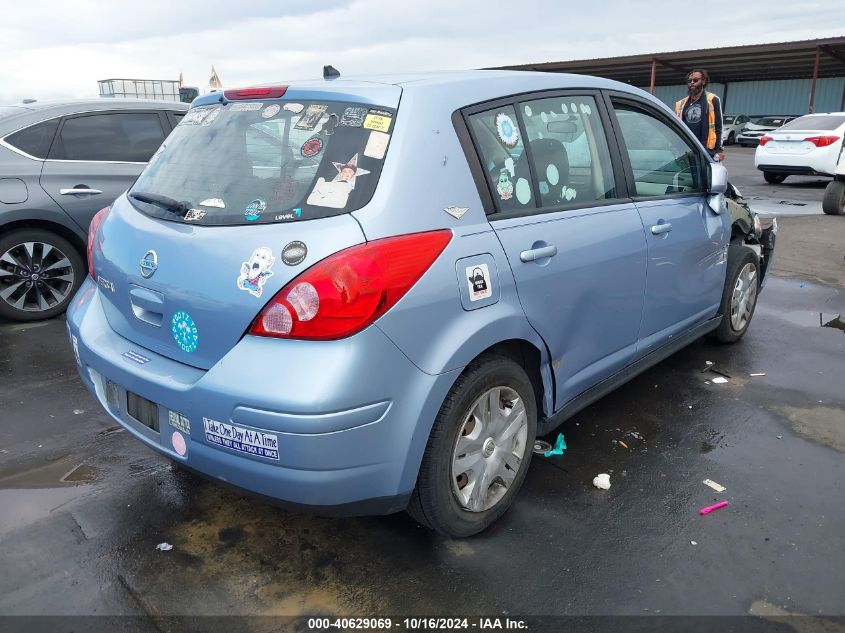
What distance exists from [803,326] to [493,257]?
402cm

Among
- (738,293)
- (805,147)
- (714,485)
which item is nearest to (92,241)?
(714,485)

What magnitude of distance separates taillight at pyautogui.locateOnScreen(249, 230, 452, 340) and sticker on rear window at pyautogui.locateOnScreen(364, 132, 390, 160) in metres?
0.34

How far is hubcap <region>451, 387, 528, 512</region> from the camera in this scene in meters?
2.55

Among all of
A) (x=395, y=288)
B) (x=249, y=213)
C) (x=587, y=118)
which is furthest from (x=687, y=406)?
(x=249, y=213)

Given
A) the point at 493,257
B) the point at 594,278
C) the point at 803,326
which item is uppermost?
the point at 493,257

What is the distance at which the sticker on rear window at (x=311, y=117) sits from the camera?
97.3 inches

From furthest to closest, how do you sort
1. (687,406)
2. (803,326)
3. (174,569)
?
(803,326)
(687,406)
(174,569)

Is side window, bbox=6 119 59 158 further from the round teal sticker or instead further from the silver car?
the round teal sticker

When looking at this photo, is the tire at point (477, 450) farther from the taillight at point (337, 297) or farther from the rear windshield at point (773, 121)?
the rear windshield at point (773, 121)

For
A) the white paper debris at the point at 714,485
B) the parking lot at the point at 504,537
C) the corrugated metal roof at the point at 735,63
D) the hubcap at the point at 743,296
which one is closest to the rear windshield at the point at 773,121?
the corrugated metal roof at the point at 735,63

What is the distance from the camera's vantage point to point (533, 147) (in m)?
2.84

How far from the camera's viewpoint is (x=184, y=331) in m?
2.34

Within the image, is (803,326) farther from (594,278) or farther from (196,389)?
(196,389)

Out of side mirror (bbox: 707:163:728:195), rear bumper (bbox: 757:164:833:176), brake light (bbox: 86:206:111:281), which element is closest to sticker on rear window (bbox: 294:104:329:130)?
brake light (bbox: 86:206:111:281)
